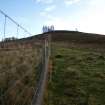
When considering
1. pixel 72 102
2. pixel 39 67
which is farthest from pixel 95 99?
pixel 39 67

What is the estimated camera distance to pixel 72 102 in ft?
35.0

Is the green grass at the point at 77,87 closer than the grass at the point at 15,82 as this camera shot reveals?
No

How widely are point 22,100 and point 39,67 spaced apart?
5.62 m

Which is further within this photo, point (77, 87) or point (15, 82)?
point (77, 87)

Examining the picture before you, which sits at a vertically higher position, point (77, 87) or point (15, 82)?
point (15, 82)

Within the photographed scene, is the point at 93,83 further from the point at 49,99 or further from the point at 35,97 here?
the point at 35,97

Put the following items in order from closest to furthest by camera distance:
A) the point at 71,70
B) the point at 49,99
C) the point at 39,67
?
the point at 49,99, the point at 39,67, the point at 71,70

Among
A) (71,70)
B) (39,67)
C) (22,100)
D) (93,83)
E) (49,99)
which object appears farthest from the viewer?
(71,70)

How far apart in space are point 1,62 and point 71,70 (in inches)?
157

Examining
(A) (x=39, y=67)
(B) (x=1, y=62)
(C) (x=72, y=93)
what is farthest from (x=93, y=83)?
(B) (x=1, y=62)

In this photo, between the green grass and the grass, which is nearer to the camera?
the grass

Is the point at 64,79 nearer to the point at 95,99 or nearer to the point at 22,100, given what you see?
the point at 95,99

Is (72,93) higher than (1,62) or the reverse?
the reverse

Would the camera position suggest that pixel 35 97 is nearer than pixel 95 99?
Yes
